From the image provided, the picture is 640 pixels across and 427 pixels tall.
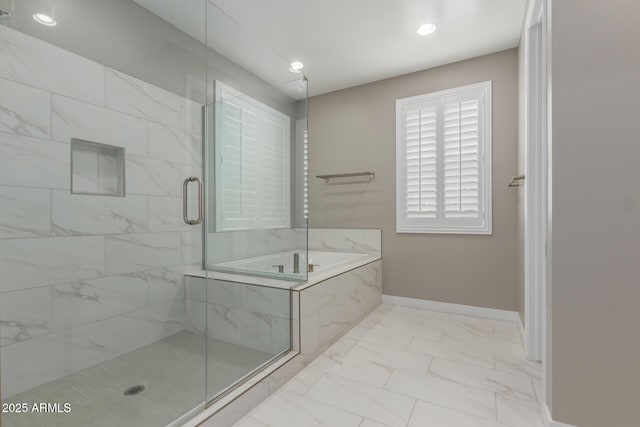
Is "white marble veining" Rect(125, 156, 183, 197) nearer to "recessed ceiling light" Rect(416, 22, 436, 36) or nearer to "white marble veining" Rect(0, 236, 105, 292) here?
"white marble veining" Rect(0, 236, 105, 292)

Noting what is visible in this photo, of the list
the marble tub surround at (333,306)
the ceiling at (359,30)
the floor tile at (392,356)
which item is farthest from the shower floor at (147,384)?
the ceiling at (359,30)

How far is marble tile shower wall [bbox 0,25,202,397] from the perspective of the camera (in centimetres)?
141

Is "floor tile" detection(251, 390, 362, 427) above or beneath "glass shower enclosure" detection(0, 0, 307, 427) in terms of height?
beneath

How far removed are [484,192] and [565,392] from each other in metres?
1.91

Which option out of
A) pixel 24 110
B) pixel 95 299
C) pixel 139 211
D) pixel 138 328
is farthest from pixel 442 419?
pixel 24 110

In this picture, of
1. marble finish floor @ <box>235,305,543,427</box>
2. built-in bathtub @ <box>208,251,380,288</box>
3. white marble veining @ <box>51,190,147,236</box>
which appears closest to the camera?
marble finish floor @ <box>235,305,543,427</box>

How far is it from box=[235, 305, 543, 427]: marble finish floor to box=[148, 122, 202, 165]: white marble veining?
166 centimetres

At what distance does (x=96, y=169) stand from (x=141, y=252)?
0.57m

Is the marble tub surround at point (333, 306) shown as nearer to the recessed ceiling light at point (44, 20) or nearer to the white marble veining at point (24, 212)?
the white marble veining at point (24, 212)

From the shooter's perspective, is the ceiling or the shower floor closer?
the shower floor

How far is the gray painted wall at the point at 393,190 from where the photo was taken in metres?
2.75

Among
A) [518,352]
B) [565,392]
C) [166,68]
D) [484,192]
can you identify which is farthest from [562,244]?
[166,68]

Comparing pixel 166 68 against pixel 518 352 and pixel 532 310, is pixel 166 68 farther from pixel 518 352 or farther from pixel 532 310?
pixel 518 352

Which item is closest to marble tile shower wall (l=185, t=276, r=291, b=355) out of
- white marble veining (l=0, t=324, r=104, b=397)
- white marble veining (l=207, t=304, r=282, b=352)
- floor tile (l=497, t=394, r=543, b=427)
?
white marble veining (l=207, t=304, r=282, b=352)
